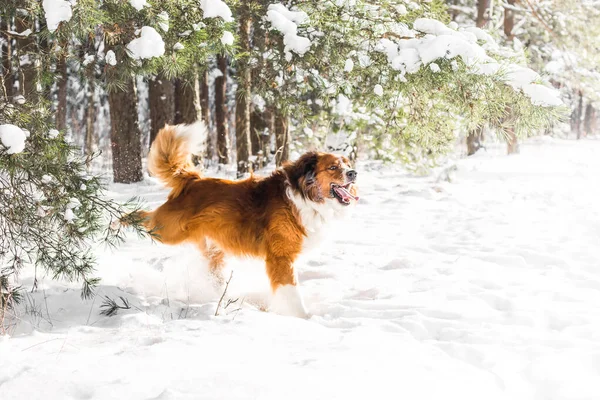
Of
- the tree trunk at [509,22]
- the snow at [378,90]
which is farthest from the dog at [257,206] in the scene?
the tree trunk at [509,22]

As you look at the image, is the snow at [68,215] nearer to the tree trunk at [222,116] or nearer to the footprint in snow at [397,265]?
the footprint in snow at [397,265]

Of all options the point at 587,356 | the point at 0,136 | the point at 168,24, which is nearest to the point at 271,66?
the point at 168,24

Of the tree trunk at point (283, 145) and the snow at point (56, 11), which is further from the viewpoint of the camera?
the tree trunk at point (283, 145)

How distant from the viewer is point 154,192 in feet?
29.9

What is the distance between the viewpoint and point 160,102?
33.9ft

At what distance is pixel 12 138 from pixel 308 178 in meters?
2.42

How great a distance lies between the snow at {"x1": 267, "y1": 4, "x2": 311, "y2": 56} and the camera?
15.8 feet

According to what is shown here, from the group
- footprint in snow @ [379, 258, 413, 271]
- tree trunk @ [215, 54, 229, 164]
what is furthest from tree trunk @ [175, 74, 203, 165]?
footprint in snow @ [379, 258, 413, 271]

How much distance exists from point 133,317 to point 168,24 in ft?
7.59

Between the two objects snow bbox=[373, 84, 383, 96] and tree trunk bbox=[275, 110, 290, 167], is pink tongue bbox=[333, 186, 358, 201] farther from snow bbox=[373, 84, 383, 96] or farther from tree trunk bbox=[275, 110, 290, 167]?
tree trunk bbox=[275, 110, 290, 167]

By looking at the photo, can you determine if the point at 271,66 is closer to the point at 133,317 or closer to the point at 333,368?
the point at 133,317

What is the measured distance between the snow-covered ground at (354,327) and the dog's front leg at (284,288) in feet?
0.71

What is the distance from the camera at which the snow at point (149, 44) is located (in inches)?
143

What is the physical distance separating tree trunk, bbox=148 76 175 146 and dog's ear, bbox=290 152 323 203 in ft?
21.3
